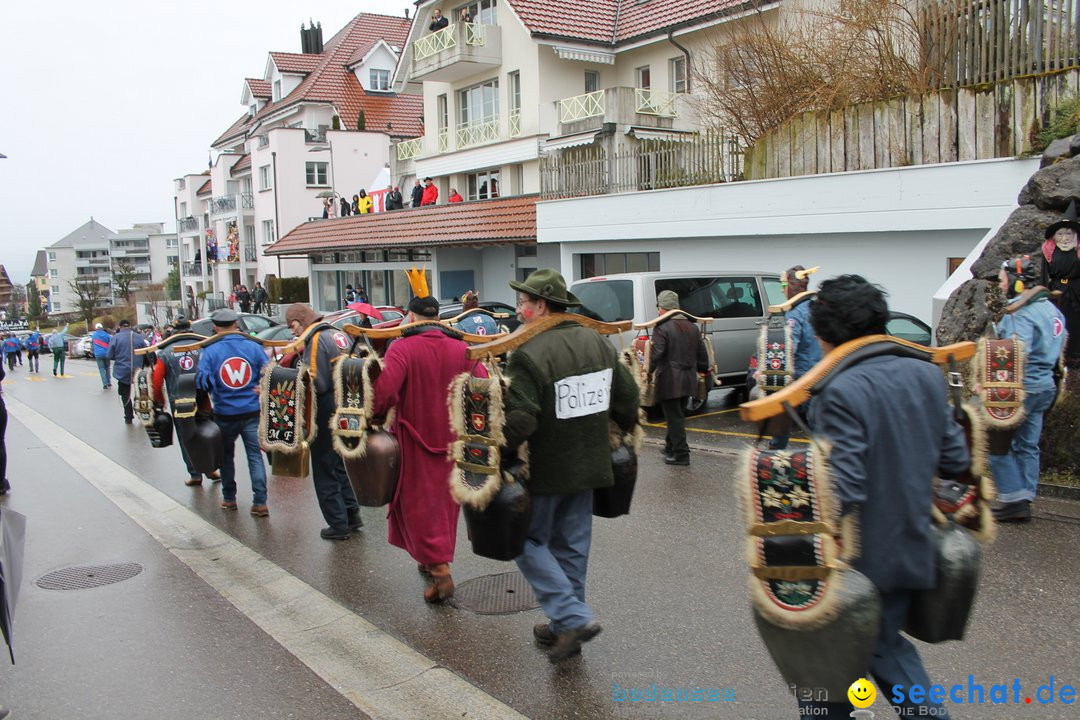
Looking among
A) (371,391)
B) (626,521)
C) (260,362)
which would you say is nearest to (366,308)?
(260,362)

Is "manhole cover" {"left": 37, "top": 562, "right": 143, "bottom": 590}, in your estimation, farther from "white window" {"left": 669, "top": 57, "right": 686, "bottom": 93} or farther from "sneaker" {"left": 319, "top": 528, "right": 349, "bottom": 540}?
"white window" {"left": 669, "top": 57, "right": 686, "bottom": 93}

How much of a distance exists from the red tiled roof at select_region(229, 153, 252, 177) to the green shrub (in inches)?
1764

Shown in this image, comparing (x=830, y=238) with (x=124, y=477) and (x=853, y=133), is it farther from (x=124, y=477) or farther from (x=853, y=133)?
(x=124, y=477)

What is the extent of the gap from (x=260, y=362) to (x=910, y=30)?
1213 centimetres

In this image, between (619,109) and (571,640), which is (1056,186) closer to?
(571,640)

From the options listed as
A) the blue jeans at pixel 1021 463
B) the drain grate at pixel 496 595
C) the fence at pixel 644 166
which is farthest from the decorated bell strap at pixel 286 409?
the fence at pixel 644 166

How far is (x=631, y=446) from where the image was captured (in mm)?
4699

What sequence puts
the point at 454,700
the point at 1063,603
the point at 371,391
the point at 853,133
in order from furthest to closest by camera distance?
1. the point at 853,133
2. the point at 371,391
3. the point at 1063,603
4. the point at 454,700

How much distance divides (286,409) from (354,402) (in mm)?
1344

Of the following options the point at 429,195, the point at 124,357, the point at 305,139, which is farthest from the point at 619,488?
Answer: the point at 305,139

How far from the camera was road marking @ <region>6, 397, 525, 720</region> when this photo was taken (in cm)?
420

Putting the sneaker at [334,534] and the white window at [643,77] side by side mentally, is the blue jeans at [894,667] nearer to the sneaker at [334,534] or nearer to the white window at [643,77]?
the sneaker at [334,534]

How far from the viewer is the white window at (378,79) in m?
46.7

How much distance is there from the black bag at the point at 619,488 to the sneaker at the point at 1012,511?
11.0 ft
